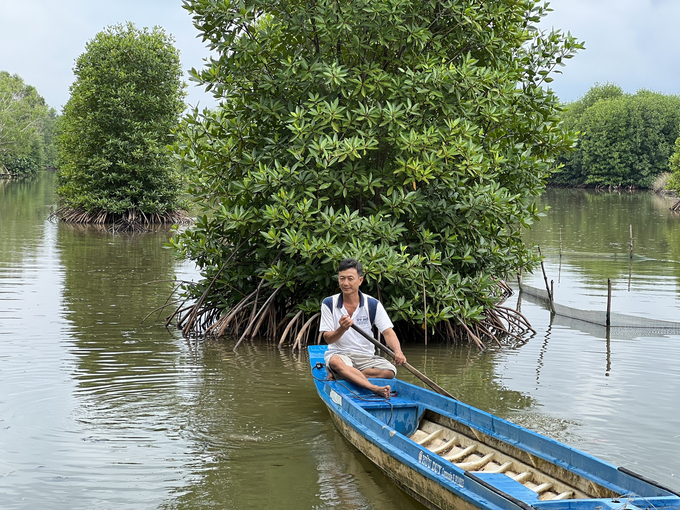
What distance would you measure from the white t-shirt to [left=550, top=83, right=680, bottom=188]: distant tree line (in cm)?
7313

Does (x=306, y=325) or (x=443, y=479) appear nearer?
(x=443, y=479)

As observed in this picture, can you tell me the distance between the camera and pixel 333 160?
999 centimetres

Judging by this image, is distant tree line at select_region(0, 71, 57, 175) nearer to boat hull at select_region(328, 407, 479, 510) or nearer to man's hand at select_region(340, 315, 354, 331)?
man's hand at select_region(340, 315, 354, 331)

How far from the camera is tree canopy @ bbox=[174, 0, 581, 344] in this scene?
1020 centimetres

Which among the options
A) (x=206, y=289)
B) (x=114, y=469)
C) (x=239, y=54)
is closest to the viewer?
(x=114, y=469)

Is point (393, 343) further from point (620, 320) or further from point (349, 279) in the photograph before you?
point (620, 320)

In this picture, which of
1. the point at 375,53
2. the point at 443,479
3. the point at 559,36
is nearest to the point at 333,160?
the point at 375,53

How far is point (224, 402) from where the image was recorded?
8.35 m

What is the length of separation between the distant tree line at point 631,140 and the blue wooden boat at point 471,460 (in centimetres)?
7380

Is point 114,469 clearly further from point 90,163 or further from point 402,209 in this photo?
point 90,163

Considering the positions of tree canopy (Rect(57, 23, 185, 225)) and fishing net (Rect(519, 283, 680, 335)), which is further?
tree canopy (Rect(57, 23, 185, 225))

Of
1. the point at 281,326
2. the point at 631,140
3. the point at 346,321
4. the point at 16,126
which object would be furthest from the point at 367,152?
the point at 631,140

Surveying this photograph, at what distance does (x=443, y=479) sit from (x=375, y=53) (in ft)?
24.7

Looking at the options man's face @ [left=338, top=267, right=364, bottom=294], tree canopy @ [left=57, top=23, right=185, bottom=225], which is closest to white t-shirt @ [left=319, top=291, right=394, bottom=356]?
man's face @ [left=338, top=267, right=364, bottom=294]
